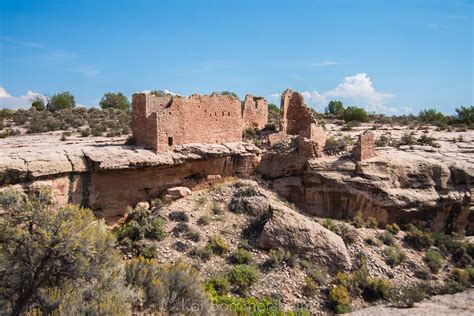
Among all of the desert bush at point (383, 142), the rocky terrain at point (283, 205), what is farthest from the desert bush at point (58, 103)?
the desert bush at point (383, 142)

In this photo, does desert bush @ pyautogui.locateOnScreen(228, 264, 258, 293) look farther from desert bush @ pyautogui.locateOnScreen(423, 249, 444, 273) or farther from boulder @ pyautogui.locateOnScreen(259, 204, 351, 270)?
desert bush @ pyautogui.locateOnScreen(423, 249, 444, 273)

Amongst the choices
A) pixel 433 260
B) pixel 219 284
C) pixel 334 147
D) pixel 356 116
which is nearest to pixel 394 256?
pixel 433 260

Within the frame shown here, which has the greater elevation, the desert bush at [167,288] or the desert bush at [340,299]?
the desert bush at [167,288]

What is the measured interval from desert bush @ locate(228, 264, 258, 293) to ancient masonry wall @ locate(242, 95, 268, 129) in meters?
10.6

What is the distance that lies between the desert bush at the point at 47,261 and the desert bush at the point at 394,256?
1081 centimetres

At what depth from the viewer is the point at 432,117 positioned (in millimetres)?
35250

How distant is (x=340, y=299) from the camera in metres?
12.7

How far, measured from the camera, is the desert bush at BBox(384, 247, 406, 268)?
1523 centimetres

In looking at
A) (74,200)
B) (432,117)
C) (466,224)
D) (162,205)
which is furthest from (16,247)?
(432,117)

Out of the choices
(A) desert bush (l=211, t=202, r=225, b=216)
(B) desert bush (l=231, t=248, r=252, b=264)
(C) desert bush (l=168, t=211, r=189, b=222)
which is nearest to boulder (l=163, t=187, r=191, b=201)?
(C) desert bush (l=168, t=211, r=189, b=222)

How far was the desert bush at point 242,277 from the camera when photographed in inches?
498

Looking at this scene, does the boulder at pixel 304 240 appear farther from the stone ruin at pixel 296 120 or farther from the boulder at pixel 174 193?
the stone ruin at pixel 296 120

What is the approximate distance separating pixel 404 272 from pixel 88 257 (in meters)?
11.6

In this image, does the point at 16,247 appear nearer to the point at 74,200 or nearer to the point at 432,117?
the point at 74,200
